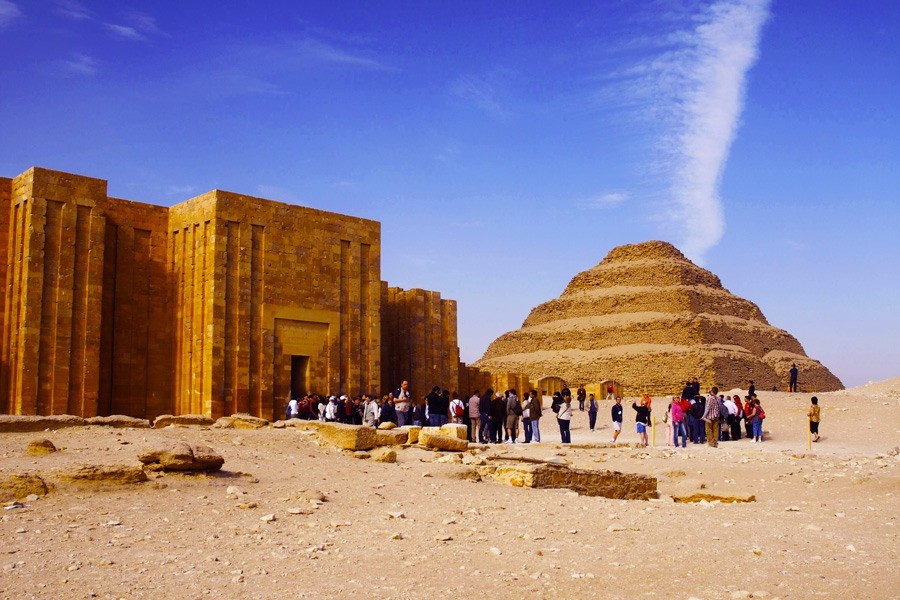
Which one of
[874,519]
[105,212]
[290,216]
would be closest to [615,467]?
[874,519]

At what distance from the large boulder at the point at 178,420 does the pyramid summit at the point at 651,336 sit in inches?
1697

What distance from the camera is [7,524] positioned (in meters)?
6.59

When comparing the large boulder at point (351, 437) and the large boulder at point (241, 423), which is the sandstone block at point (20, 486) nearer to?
the large boulder at point (351, 437)

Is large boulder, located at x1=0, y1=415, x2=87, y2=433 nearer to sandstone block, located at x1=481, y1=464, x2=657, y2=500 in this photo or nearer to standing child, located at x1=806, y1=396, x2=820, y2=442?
sandstone block, located at x1=481, y1=464, x2=657, y2=500

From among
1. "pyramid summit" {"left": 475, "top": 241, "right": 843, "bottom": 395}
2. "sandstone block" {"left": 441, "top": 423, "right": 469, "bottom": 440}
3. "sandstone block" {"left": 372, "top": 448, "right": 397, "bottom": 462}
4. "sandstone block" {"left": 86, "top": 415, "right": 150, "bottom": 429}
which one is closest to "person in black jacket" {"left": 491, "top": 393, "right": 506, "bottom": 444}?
"sandstone block" {"left": 441, "top": 423, "right": 469, "bottom": 440}

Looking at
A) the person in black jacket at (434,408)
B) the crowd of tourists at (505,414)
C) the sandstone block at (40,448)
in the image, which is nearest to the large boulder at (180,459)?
the sandstone block at (40,448)

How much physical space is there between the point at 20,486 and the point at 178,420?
768cm

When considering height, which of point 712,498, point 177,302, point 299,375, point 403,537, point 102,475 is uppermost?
point 177,302

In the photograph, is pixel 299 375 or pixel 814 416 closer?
pixel 814 416

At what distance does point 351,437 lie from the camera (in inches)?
488

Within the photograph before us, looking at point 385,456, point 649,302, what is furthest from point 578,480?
point 649,302

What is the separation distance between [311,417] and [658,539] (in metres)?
13.7

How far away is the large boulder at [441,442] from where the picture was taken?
42.3 feet

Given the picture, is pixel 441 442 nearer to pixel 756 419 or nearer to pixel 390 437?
pixel 390 437
